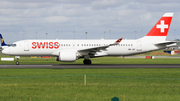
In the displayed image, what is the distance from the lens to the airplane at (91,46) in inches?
1458

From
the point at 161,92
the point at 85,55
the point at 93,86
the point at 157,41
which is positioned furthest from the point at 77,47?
the point at 161,92

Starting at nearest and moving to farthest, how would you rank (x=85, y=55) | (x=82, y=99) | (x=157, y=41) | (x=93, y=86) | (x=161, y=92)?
(x=82, y=99) → (x=161, y=92) → (x=93, y=86) → (x=85, y=55) → (x=157, y=41)

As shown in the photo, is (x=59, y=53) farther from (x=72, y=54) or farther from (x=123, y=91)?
(x=123, y=91)

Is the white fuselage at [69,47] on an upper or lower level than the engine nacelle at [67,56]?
upper

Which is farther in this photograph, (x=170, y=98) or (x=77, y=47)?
(x=77, y=47)

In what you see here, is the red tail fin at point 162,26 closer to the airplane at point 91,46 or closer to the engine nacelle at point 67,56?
the airplane at point 91,46

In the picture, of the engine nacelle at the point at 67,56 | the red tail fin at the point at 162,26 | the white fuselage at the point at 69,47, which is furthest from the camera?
the red tail fin at the point at 162,26

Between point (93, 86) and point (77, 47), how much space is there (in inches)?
878

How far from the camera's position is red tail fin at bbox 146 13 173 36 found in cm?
3966

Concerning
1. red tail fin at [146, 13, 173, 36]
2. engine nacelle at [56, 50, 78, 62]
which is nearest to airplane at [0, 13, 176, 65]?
red tail fin at [146, 13, 173, 36]

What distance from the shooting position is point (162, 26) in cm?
3978

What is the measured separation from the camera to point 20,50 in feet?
123

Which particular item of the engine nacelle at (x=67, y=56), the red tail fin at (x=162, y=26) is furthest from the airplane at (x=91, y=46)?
the engine nacelle at (x=67, y=56)

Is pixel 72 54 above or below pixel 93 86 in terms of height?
above
